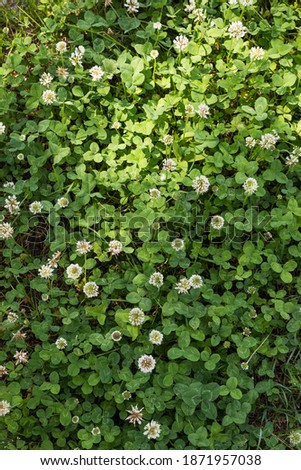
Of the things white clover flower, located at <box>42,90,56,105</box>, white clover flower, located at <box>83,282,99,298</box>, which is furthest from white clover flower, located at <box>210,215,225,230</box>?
white clover flower, located at <box>42,90,56,105</box>

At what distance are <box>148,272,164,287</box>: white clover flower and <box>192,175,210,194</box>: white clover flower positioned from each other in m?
0.47

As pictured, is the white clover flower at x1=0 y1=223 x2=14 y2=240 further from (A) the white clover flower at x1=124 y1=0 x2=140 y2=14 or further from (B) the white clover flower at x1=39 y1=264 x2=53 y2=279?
(A) the white clover flower at x1=124 y1=0 x2=140 y2=14

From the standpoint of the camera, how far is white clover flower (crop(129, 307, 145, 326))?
8.67 ft

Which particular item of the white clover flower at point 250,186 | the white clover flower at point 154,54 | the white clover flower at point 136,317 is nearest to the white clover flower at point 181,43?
the white clover flower at point 154,54

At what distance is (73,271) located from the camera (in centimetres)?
280

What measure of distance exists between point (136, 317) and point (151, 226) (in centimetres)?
46

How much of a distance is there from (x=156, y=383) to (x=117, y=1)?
213 centimetres

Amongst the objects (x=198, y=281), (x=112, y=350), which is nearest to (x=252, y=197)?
(x=198, y=281)

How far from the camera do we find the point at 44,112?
312 cm

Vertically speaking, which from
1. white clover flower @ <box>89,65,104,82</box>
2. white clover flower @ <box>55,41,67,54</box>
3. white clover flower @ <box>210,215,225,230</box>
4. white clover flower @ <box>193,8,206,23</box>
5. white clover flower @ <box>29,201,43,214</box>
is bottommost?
white clover flower @ <box>29,201,43,214</box>

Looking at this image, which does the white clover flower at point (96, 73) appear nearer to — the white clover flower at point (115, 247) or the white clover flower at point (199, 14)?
the white clover flower at point (199, 14)

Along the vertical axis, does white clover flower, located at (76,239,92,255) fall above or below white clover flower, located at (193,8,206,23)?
below

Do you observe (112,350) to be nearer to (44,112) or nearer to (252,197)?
(252,197)

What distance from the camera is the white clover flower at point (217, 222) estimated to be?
282 centimetres
